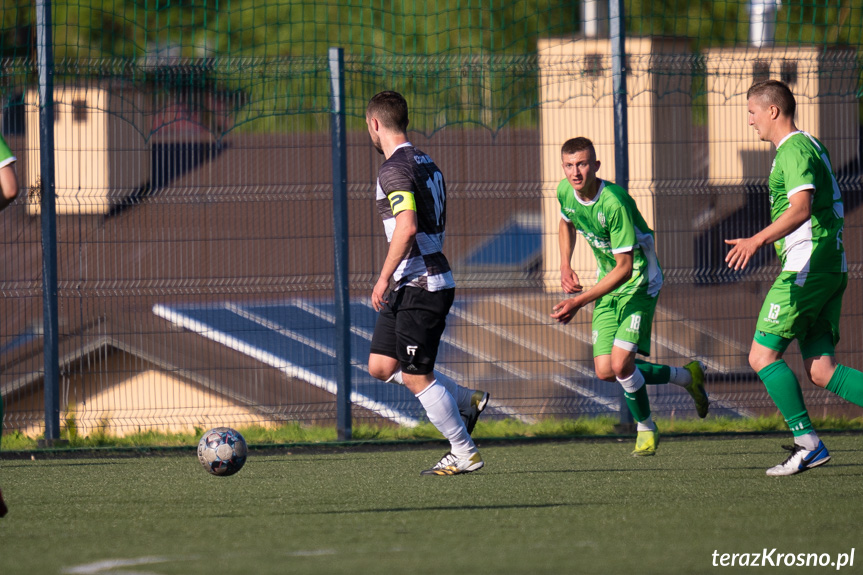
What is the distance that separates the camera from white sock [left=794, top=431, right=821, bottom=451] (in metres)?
5.90

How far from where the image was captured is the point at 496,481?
6.29 m

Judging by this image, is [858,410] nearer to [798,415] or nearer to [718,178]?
[718,178]

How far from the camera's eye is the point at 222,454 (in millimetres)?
6223

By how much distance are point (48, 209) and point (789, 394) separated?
550 centimetres

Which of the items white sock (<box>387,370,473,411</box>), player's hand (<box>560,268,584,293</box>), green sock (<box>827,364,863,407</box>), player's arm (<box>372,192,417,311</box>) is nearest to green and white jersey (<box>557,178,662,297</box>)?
player's hand (<box>560,268,584,293</box>)

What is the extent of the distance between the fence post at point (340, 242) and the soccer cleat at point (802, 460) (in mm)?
3684

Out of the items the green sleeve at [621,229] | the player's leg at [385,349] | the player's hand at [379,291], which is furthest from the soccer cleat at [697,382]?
the player's hand at [379,291]

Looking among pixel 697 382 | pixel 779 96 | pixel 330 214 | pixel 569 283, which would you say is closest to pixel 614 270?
pixel 569 283

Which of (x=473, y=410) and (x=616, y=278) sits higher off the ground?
(x=616, y=278)

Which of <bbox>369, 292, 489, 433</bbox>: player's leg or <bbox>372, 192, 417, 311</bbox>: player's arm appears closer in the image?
<bbox>372, 192, 417, 311</bbox>: player's arm

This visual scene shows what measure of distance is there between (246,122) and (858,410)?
5.43 meters

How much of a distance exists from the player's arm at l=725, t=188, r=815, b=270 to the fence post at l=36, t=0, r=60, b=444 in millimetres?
5215

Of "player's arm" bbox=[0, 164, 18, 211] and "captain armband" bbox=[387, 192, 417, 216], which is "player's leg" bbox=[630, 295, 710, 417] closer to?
"captain armband" bbox=[387, 192, 417, 216]

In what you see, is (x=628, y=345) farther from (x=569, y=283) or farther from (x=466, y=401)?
(x=466, y=401)
